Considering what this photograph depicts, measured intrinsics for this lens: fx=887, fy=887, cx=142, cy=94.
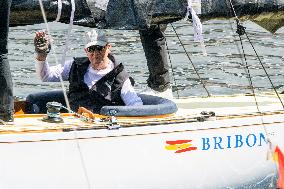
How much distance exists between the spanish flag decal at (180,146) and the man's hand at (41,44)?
1553 millimetres

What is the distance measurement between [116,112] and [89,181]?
82 centimetres

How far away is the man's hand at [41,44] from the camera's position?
28.8ft

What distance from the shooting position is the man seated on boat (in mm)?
9141

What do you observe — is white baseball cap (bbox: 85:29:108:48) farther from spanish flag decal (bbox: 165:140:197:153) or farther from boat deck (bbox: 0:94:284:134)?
spanish flag decal (bbox: 165:140:197:153)

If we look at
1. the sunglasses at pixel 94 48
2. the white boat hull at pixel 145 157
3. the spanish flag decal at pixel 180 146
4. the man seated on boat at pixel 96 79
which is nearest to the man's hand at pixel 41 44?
the man seated on boat at pixel 96 79

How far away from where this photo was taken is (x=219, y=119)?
9273mm

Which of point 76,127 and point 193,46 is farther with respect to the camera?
point 193,46

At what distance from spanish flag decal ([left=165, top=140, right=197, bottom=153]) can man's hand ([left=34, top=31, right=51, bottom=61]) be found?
155cm

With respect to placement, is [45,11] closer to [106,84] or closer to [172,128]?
[106,84]

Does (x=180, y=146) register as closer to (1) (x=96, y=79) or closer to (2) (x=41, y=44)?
(1) (x=96, y=79)

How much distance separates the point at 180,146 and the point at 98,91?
102 centimetres

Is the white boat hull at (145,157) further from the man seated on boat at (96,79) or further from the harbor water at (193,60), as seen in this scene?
the harbor water at (193,60)

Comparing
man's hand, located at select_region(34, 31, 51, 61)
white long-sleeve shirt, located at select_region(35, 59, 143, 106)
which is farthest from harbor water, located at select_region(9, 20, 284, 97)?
man's hand, located at select_region(34, 31, 51, 61)

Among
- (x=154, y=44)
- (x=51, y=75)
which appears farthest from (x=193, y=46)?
(x=51, y=75)
